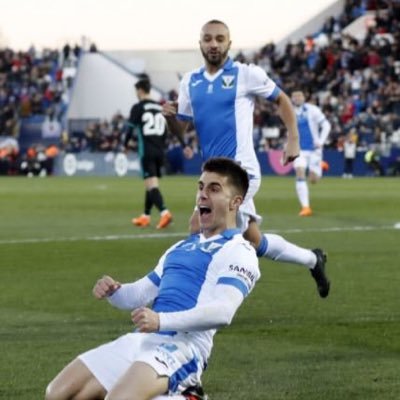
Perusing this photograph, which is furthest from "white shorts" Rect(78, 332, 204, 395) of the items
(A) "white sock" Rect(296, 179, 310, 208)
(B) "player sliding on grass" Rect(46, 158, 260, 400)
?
(A) "white sock" Rect(296, 179, 310, 208)

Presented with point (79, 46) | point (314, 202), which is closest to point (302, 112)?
point (314, 202)

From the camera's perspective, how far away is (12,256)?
15641 millimetres

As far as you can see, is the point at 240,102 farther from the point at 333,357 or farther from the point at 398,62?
the point at 398,62

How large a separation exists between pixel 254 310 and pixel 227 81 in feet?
6.20

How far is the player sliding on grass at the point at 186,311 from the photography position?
5.92 metres

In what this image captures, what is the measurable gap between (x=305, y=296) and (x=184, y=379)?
5821mm

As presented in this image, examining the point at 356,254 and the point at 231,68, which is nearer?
the point at 231,68

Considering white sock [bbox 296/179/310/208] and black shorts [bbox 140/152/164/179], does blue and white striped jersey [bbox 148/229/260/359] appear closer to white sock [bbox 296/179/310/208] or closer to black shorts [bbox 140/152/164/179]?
black shorts [bbox 140/152/164/179]

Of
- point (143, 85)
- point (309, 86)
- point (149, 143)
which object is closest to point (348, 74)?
point (309, 86)

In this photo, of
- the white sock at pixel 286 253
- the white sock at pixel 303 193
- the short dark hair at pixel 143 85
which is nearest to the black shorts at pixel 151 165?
the short dark hair at pixel 143 85

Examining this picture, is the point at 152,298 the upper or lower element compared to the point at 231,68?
lower

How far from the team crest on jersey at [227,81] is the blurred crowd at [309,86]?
34.1m

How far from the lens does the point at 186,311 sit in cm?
599

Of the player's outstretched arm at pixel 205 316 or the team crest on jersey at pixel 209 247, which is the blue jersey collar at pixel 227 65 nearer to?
the team crest on jersey at pixel 209 247
